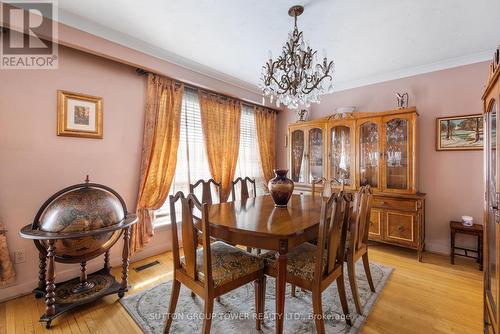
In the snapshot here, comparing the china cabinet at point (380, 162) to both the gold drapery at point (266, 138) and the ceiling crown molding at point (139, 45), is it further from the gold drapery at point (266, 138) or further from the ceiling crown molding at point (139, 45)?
the ceiling crown molding at point (139, 45)

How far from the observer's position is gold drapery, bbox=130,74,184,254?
277 centimetres

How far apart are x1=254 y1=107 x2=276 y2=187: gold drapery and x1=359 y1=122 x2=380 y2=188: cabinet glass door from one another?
1659 mm

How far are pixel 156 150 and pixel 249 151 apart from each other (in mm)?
1784

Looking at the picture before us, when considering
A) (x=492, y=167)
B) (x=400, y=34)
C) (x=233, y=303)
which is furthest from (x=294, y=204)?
(x=400, y=34)

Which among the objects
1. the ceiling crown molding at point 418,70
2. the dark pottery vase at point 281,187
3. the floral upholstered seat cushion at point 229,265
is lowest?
the floral upholstered seat cushion at point 229,265

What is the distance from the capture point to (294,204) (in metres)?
2.31

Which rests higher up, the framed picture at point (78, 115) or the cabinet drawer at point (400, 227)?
the framed picture at point (78, 115)

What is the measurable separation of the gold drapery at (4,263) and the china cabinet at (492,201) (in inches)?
131

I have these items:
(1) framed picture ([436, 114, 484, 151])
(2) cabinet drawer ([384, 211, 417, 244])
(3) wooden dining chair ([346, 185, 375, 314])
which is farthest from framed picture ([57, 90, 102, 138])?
(1) framed picture ([436, 114, 484, 151])

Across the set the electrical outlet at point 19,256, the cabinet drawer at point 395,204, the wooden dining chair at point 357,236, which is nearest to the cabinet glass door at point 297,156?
the cabinet drawer at point 395,204

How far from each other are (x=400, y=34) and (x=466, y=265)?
270 centimetres

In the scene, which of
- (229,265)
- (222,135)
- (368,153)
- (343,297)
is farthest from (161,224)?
(368,153)

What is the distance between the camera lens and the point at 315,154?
12.8 feet

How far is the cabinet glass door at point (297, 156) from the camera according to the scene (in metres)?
4.05
